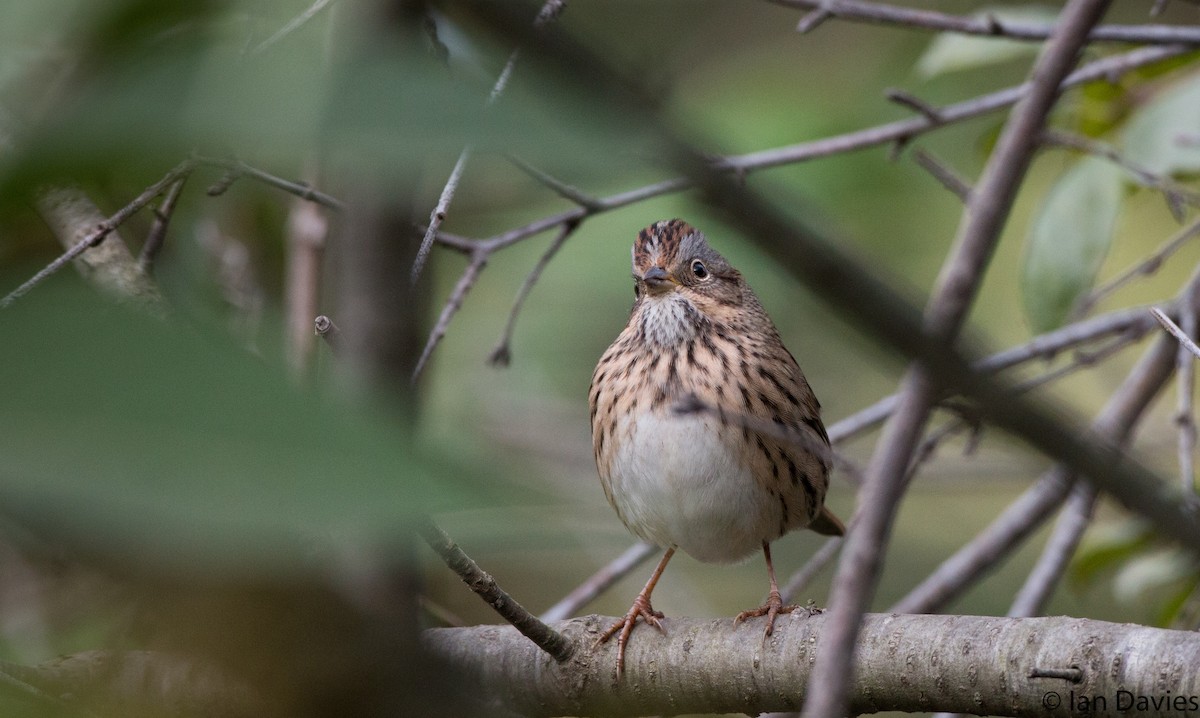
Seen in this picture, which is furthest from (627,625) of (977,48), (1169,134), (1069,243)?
(977,48)

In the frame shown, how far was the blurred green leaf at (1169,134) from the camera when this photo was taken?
3574 millimetres

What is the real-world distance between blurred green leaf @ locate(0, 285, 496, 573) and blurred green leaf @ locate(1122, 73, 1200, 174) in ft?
11.9

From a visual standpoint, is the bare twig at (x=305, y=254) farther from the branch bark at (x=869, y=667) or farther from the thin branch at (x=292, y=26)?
the thin branch at (x=292, y=26)

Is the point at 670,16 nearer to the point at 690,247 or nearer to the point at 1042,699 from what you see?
the point at 690,247

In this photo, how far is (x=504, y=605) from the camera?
2363 mm

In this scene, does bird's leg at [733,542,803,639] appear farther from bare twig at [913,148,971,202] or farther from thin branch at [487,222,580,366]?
bare twig at [913,148,971,202]

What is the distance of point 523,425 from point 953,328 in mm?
5539

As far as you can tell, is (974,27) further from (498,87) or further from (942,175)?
(498,87)

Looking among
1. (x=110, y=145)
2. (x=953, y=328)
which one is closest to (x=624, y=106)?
(x=110, y=145)

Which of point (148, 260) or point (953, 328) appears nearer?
point (953, 328)

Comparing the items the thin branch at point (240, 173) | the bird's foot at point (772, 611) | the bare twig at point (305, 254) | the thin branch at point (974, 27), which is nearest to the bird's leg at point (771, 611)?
the bird's foot at point (772, 611)

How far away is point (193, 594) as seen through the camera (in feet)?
2.03
